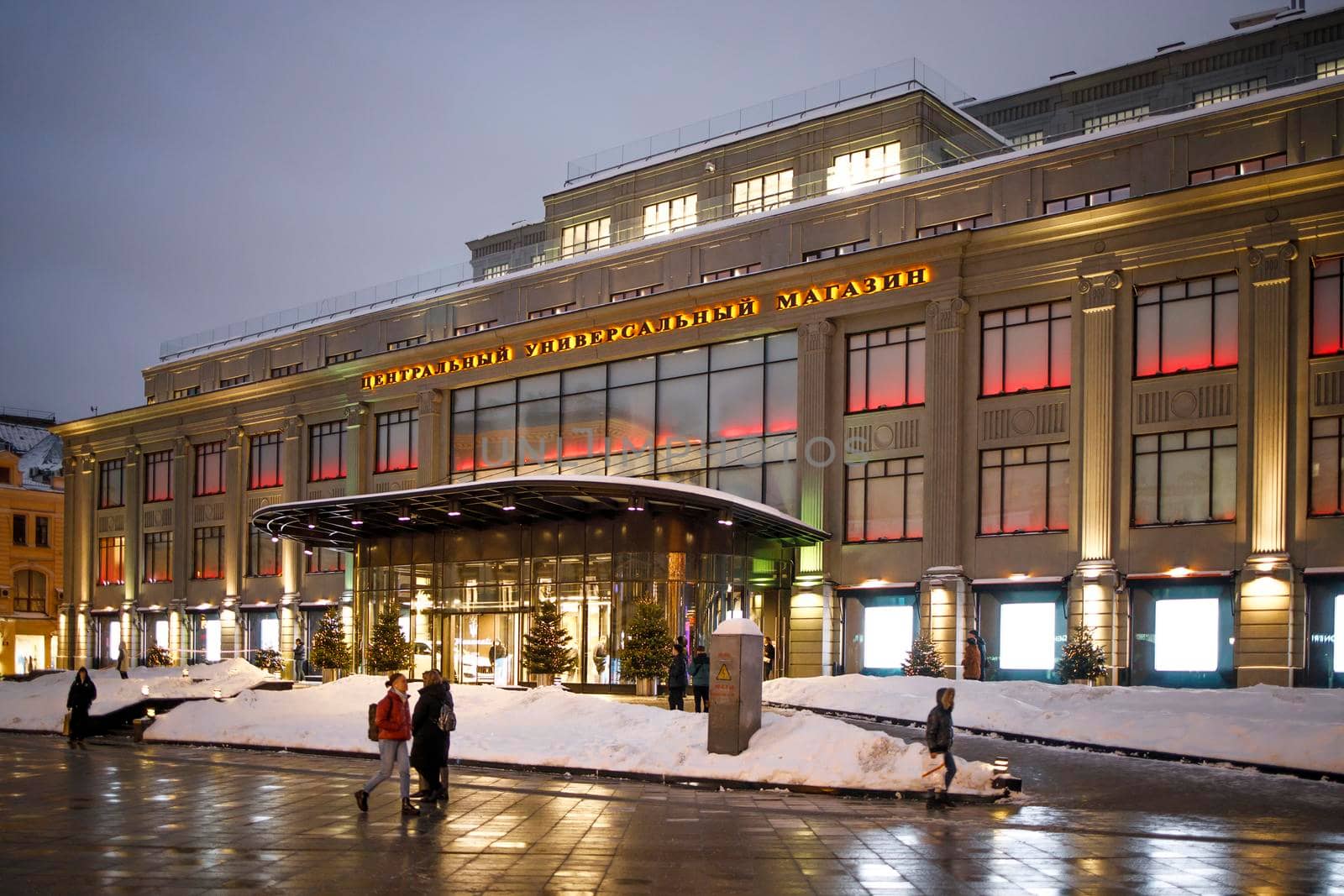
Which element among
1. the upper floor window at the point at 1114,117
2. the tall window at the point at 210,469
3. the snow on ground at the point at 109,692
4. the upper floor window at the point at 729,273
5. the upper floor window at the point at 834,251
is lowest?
the snow on ground at the point at 109,692

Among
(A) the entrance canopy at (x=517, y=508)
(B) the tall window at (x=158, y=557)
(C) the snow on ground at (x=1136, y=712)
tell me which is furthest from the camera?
(B) the tall window at (x=158, y=557)

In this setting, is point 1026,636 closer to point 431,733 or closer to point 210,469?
point 431,733

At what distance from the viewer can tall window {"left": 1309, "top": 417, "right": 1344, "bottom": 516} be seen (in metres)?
34.5

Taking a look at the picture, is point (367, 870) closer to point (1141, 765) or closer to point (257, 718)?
point (1141, 765)

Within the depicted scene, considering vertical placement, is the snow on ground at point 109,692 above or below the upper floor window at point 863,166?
below

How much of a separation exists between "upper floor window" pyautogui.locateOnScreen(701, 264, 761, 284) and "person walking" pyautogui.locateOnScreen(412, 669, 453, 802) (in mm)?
30825

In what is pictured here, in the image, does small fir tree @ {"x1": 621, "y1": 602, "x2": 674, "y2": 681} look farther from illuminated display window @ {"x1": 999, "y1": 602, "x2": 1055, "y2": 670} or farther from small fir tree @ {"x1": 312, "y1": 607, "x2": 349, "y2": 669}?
small fir tree @ {"x1": 312, "y1": 607, "x2": 349, "y2": 669}

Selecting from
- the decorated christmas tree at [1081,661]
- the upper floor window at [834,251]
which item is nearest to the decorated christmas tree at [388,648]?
the upper floor window at [834,251]

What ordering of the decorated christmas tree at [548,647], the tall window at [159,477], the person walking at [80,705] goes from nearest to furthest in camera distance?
the person walking at [80,705], the decorated christmas tree at [548,647], the tall window at [159,477]

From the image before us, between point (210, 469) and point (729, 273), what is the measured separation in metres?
31.4

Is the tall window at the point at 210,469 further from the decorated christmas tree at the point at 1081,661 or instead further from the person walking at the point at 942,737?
the person walking at the point at 942,737

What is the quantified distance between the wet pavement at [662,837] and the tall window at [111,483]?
51.7 meters

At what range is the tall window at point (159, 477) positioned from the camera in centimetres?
6806

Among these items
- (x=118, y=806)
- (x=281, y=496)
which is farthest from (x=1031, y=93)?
(x=118, y=806)
